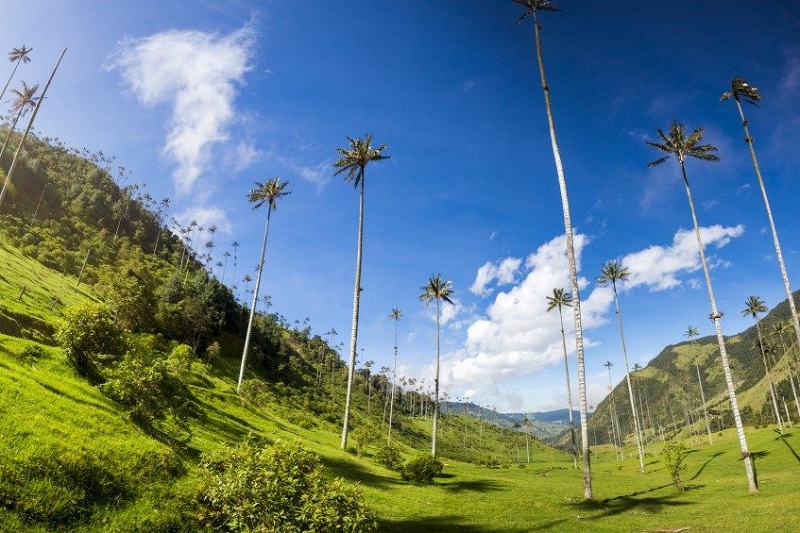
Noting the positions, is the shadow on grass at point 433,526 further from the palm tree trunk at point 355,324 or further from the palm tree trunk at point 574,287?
the palm tree trunk at point 355,324

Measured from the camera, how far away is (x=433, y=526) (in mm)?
25031

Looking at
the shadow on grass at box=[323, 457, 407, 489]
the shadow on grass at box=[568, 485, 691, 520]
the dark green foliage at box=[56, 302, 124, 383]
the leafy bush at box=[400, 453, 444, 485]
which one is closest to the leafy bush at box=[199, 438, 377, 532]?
the dark green foliage at box=[56, 302, 124, 383]

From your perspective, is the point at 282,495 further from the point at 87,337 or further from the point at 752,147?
the point at 752,147

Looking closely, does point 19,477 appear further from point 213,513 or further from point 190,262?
point 190,262

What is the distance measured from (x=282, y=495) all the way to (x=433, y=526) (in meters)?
14.5

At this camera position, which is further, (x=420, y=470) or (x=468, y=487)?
(x=468, y=487)

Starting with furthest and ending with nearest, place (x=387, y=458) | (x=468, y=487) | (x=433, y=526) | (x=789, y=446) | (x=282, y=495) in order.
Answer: (x=789, y=446), (x=387, y=458), (x=468, y=487), (x=433, y=526), (x=282, y=495)

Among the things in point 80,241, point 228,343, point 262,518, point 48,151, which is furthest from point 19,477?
point 48,151

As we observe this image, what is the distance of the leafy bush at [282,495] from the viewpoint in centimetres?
1368

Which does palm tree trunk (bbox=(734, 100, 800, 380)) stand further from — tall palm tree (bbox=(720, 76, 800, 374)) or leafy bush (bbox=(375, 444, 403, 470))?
leafy bush (bbox=(375, 444, 403, 470))

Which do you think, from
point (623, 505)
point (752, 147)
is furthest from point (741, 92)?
point (623, 505)

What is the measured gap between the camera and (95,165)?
17238cm

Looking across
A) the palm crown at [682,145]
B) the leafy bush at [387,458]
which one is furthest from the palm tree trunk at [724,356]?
the leafy bush at [387,458]

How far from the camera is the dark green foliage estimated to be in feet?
82.2
